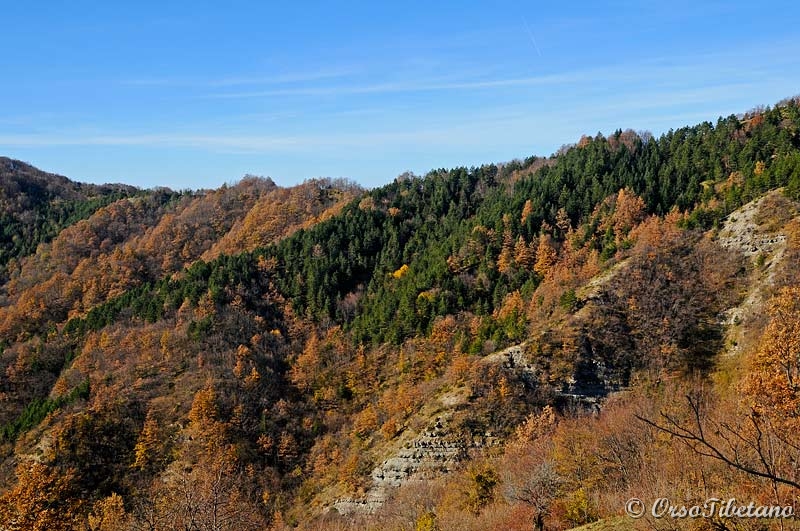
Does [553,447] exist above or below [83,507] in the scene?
above

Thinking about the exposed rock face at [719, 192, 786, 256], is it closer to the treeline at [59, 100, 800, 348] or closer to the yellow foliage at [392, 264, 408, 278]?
the treeline at [59, 100, 800, 348]

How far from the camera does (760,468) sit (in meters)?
25.8

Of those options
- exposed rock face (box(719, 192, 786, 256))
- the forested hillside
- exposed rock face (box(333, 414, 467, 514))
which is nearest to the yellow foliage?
the forested hillside

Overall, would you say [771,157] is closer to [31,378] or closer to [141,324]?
[141,324]

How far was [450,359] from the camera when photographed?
97.7 m

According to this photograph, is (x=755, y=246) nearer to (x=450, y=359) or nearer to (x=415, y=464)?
(x=450, y=359)

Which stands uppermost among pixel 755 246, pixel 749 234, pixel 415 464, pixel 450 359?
pixel 749 234

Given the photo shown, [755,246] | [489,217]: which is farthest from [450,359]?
[755,246]

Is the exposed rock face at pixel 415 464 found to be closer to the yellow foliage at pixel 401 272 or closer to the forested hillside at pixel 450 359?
the forested hillside at pixel 450 359

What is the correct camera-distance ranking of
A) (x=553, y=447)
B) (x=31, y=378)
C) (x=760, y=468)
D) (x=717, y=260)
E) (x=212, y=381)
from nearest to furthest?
(x=760, y=468) < (x=553, y=447) < (x=717, y=260) < (x=212, y=381) < (x=31, y=378)

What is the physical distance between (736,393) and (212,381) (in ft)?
299

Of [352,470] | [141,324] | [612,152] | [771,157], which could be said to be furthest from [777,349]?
[141,324]

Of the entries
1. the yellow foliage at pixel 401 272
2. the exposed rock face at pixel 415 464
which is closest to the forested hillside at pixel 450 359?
the exposed rock face at pixel 415 464

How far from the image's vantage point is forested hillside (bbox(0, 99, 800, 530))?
53.4m
